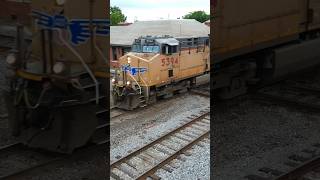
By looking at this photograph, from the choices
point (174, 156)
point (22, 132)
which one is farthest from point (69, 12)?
point (174, 156)

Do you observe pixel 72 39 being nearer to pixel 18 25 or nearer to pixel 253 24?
pixel 18 25

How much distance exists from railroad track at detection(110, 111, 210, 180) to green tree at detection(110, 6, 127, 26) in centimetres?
111

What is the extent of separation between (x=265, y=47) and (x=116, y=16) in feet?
8.52

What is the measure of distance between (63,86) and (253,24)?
198 centimetres

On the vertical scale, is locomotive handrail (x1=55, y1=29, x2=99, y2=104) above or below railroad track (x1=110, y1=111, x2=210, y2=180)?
above

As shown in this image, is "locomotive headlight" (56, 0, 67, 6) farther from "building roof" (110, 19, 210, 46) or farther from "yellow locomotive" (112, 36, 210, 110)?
"yellow locomotive" (112, 36, 210, 110)

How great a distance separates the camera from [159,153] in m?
3.63

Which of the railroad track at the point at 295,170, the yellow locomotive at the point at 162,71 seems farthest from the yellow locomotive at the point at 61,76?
the yellow locomotive at the point at 162,71

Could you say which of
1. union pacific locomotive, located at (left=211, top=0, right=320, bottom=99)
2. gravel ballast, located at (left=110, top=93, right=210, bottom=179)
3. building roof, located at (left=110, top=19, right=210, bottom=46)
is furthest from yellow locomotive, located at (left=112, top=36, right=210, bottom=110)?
building roof, located at (left=110, top=19, right=210, bottom=46)

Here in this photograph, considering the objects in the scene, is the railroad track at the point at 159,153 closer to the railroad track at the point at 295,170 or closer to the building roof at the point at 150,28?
the railroad track at the point at 295,170

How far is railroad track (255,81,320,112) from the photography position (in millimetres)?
5309

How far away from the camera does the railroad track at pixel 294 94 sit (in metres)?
5.31

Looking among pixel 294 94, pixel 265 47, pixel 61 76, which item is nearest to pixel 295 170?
pixel 265 47

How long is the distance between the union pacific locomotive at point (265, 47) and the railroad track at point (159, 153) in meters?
0.58
